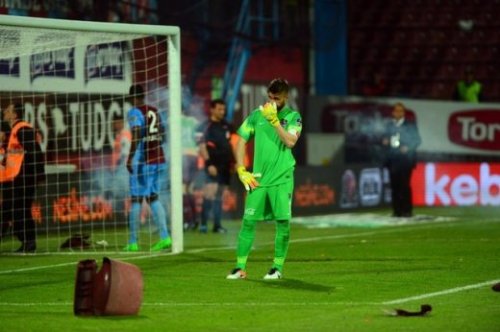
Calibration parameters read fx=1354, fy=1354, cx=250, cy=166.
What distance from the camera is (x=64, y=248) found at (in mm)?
18281

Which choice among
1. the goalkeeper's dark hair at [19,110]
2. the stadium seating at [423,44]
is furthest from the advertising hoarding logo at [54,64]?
the stadium seating at [423,44]

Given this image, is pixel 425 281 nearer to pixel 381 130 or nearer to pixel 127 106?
pixel 127 106

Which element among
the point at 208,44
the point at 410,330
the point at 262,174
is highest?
the point at 208,44

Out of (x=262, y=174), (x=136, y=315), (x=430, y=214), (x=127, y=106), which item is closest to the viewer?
(x=136, y=315)

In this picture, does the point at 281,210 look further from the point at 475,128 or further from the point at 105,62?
the point at 475,128

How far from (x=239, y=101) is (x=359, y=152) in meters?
3.27

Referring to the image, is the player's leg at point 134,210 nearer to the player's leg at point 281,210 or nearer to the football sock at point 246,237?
the football sock at point 246,237

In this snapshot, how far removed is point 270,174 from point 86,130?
31.7ft

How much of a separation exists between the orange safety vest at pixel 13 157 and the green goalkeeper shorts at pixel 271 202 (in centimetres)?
555

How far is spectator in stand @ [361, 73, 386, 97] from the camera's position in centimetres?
3184

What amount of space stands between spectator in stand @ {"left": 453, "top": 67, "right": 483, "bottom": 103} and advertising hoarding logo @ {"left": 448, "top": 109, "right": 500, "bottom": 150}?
1.38m

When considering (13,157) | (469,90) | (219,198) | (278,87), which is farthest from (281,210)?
(469,90)

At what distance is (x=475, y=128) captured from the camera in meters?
29.2

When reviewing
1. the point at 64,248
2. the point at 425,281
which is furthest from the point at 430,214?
the point at 425,281
